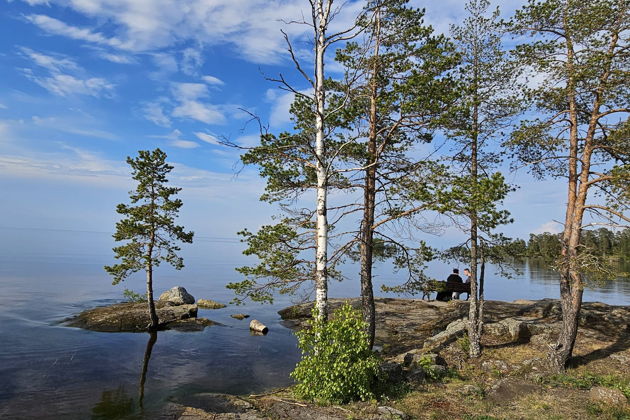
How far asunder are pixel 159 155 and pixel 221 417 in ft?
58.4

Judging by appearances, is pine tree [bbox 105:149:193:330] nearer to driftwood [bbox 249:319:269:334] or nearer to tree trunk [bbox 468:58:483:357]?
driftwood [bbox 249:319:269:334]

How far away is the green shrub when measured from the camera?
969cm

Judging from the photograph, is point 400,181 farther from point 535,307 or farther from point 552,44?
point 535,307

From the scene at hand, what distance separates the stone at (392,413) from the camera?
28.6ft

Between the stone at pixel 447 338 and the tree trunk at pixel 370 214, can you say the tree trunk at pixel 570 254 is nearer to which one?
the stone at pixel 447 338

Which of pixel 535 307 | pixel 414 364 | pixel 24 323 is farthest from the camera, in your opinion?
pixel 24 323

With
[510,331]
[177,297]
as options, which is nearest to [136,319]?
[177,297]

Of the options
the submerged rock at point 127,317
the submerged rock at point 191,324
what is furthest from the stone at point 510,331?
the submerged rock at point 127,317

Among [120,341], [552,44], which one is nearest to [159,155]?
[120,341]

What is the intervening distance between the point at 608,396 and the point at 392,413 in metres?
5.99

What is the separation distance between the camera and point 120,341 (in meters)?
21.8

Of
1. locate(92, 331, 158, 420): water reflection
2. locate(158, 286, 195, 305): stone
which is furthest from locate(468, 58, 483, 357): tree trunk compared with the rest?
locate(158, 286, 195, 305): stone

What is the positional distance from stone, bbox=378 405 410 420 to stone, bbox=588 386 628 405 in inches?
213

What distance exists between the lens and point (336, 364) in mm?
9602
